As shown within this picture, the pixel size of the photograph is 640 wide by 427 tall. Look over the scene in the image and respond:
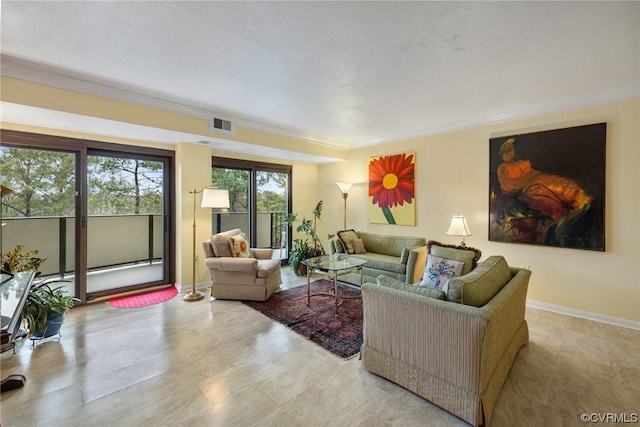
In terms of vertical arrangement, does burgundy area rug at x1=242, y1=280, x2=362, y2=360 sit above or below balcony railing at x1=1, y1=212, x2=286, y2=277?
below

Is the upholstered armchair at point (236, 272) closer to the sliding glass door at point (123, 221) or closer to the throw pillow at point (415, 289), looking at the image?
the sliding glass door at point (123, 221)

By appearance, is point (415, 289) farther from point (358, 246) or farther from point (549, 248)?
point (358, 246)

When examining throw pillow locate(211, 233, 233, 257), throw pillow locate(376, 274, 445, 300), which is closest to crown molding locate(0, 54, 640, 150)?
throw pillow locate(211, 233, 233, 257)

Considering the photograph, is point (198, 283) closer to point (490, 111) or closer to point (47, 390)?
point (47, 390)

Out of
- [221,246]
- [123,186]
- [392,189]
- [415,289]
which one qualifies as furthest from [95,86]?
[392,189]

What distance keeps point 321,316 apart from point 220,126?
2.87m

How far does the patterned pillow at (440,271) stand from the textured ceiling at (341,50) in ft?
6.00

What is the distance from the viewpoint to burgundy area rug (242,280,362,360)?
2756 mm

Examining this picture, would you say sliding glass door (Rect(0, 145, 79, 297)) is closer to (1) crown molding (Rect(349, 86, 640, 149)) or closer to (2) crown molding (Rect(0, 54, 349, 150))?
(2) crown molding (Rect(0, 54, 349, 150))

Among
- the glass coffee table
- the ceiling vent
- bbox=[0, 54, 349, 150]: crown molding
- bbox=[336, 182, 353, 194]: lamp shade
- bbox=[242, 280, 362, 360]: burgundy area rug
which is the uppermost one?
bbox=[0, 54, 349, 150]: crown molding

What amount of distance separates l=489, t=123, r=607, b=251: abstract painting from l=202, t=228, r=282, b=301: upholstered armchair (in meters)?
3.23

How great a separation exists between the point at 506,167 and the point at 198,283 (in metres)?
4.85

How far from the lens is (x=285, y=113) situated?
12.6ft

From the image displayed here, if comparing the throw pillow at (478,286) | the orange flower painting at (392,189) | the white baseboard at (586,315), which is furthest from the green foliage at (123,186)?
the white baseboard at (586,315)
